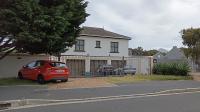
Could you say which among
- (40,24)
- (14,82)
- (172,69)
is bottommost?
(14,82)

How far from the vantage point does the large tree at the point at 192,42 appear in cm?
5925

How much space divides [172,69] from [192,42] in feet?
66.9

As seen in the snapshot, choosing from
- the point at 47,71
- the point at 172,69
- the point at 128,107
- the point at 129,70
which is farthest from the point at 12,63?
the point at 128,107

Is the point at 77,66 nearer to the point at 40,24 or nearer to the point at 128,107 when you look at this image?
the point at 40,24

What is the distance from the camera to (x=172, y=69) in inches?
1603

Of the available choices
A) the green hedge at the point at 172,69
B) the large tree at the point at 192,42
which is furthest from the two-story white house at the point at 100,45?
the large tree at the point at 192,42

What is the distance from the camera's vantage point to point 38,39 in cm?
2575

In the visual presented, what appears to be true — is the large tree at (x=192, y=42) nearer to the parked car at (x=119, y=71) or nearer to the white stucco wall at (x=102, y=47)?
the white stucco wall at (x=102, y=47)

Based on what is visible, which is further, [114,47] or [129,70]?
[114,47]

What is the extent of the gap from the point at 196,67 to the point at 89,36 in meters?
19.0

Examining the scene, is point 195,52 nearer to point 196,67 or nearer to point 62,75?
point 196,67

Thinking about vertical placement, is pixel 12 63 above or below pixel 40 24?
below

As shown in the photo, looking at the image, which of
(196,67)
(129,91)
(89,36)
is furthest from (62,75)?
(196,67)

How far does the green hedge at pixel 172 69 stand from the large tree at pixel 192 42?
18206mm
